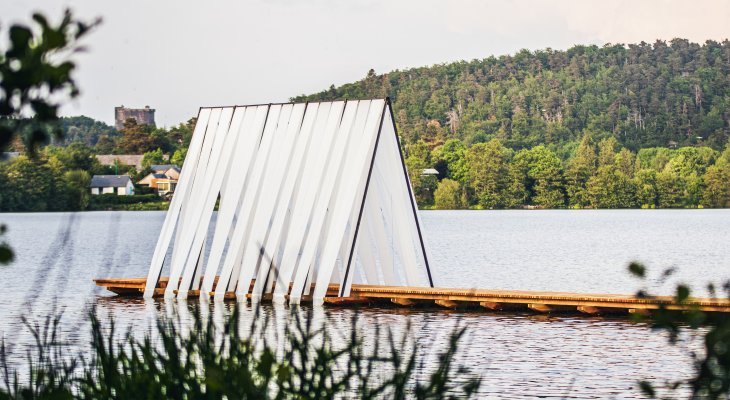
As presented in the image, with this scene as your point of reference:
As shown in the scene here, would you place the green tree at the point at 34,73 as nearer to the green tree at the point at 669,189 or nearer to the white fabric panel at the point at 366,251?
the white fabric panel at the point at 366,251

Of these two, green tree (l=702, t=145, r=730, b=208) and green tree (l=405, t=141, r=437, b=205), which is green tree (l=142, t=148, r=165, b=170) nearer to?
green tree (l=405, t=141, r=437, b=205)

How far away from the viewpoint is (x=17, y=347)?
11.9m

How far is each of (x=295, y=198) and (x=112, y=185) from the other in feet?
200

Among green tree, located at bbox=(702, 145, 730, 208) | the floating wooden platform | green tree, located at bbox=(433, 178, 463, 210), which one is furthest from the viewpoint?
green tree, located at bbox=(433, 178, 463, 210)

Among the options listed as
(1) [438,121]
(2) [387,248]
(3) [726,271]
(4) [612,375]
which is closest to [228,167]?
(2) [387,248]

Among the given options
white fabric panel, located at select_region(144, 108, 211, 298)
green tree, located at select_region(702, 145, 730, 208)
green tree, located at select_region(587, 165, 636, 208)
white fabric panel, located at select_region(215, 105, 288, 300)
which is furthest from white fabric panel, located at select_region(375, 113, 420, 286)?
green tree, located at select_region(702, 145, 730, 208)

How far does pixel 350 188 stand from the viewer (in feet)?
47.0

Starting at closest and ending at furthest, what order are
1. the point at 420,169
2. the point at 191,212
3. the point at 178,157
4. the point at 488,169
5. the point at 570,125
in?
the point at 191,212 < the point at 488,169 < the point at 420,169 < the point at 178,157 < the point at 570,125

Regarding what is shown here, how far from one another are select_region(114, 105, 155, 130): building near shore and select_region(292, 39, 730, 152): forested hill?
2029 centimetres

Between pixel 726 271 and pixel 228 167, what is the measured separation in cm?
1842

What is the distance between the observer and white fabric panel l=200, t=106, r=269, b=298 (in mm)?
15602

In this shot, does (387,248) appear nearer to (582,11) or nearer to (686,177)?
(582,11)

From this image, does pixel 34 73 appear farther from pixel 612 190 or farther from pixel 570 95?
pixel 570 95

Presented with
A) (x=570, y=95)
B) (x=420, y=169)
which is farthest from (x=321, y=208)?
(x=570, y=95)
